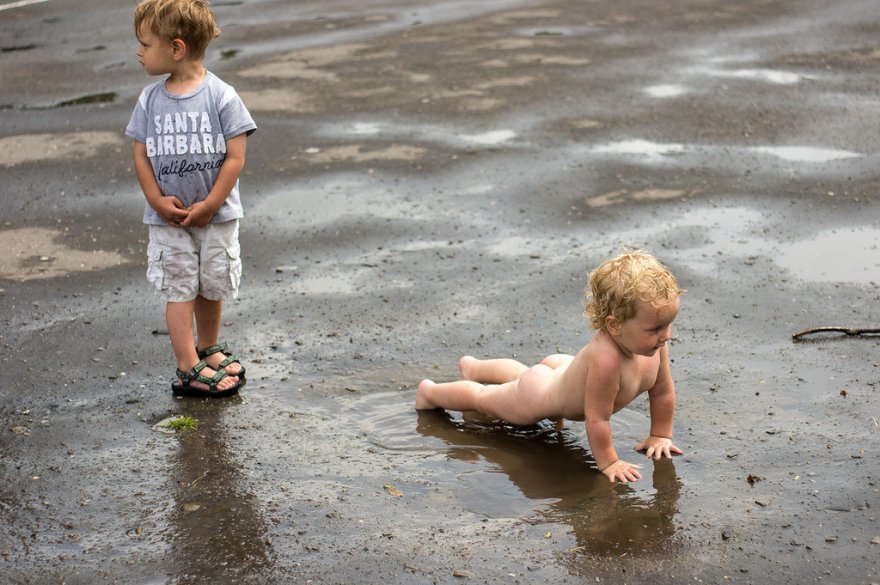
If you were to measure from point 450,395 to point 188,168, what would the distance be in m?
1.55

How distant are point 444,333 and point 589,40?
6.87m

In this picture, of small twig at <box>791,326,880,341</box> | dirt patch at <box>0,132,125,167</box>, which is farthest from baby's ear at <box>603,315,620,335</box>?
dirt patch at <box>0,132,125,167</box>

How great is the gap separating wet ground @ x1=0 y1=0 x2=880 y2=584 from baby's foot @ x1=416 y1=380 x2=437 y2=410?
10 cm

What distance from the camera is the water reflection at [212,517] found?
3930 millimetres

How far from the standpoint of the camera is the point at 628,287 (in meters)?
4.30

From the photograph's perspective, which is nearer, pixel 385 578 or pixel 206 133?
pixel 385 578

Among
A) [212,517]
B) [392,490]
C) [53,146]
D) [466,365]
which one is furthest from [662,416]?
[53,146]

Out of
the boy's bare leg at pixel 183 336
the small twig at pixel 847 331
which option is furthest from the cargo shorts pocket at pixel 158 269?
the small twig at pixel 847 331

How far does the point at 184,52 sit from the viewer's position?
5.20 meters

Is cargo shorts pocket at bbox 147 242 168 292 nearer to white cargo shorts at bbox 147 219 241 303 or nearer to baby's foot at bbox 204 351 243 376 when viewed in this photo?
white cargo shorts at bbox 147 219 241 303

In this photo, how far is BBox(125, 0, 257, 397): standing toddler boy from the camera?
5.18m

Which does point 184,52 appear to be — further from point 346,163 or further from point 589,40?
point 589,40

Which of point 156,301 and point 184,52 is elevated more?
point 184,52

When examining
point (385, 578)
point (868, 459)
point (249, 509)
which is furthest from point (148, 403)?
point (868, 459)
